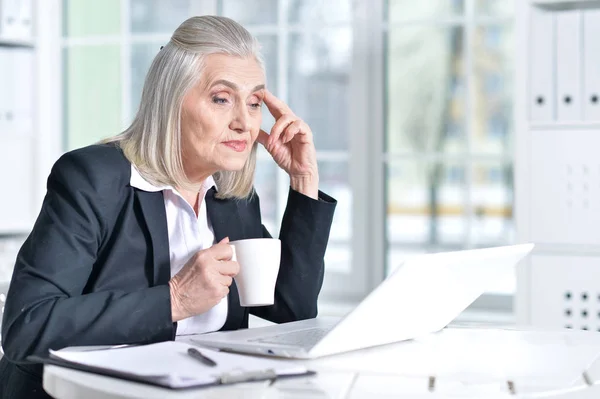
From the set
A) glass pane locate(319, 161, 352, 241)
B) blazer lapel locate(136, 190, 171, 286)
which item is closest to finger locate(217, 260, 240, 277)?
blazer lapel locate(136, 190, 171, 286)

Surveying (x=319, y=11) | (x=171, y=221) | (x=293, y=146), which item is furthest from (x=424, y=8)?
(x=171, y=221)

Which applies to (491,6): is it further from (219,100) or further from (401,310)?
(401,310)

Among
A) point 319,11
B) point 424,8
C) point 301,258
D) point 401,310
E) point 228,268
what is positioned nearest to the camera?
point 401,310

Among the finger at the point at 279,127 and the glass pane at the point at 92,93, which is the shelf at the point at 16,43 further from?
the finger at the point at 279,127

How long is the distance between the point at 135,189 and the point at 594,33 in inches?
61.0

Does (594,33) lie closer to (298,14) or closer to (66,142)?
(298,14)

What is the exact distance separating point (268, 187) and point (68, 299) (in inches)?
92.8

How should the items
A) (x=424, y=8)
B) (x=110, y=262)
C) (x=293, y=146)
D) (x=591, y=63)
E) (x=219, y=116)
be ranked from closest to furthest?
(x=110, y=262) < (x=219, y=116) < (x=293, y=146) < (x=591, y=63) < (x=424, y=8)

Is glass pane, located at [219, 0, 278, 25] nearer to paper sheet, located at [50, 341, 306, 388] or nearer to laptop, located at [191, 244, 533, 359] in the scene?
laptop, located at [191, 244, 533, 359]

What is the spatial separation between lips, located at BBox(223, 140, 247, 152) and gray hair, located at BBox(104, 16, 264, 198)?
9cm

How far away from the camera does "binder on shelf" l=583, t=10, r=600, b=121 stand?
2.54 meters

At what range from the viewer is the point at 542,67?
8.54 ft

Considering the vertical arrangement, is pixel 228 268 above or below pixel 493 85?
below

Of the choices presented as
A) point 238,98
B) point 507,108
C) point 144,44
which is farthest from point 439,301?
point 144,44
